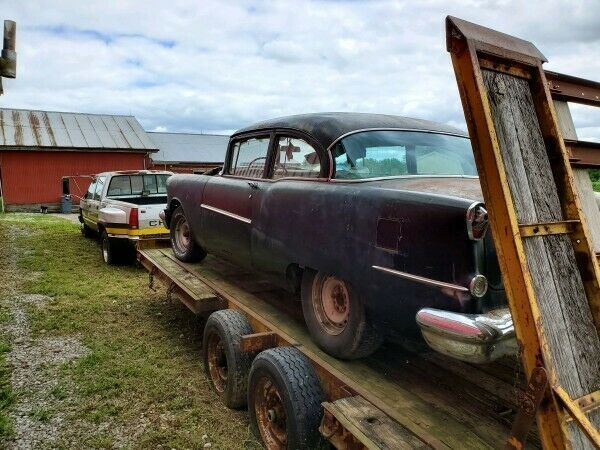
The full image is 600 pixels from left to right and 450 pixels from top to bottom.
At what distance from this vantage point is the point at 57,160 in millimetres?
20672

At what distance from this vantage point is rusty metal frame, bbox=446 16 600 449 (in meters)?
1.61

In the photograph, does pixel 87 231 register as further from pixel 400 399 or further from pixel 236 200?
pixel 400 399

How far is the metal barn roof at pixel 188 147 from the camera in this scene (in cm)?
2484

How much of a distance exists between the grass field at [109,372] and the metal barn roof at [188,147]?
17689 millimetres

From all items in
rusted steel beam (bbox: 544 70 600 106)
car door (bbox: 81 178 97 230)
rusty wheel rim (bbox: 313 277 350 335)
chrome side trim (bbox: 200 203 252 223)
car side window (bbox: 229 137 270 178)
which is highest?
car door (bbox: 81 178 97 230)

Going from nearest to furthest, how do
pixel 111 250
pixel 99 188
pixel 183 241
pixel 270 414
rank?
pixel 270 414 → pixel 183 241 → pixel 111 250 → pixel 99 188

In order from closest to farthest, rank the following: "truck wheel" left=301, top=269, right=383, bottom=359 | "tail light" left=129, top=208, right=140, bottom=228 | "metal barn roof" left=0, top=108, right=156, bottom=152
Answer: "truck wheel" left=301, top=269, right=383, bottom=359
"tail light" left=129, top=208, right=140, bottom=228
"metal barn roof" left=0, top=108, right=156, bottom=152

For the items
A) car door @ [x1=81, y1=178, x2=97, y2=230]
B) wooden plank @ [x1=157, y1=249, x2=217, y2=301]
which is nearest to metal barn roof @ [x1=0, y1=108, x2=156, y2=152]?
car door @ [x1=81, y1=178, x2=97, y2=230]

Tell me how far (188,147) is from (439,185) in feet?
83.1

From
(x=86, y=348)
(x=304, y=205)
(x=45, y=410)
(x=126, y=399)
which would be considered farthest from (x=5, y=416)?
(x=304, y=205)

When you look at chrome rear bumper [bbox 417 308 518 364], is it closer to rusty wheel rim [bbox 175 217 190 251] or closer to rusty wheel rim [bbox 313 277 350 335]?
rusty wheel rim [bbox 313 277 350 335]

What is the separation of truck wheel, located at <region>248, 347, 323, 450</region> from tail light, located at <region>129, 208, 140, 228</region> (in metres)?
5.51

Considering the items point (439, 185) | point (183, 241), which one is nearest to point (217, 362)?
point (183, 241)

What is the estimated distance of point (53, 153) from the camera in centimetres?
2059
